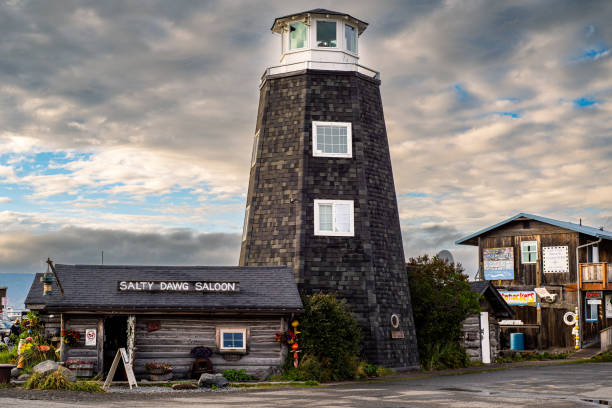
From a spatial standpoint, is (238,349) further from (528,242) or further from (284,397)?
(528,242)

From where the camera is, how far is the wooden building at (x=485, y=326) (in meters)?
34.3

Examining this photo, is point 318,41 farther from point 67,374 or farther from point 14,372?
point 14,372

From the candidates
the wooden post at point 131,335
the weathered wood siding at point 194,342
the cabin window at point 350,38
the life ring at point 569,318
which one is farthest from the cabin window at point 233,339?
the life ring at point 569,318

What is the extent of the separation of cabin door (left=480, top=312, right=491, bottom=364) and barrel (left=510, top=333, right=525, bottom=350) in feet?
24.4

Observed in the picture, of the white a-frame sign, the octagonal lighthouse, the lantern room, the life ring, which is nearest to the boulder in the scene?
the white a-frame sign

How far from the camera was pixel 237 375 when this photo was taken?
24234 mm

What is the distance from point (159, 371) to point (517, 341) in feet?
81.5

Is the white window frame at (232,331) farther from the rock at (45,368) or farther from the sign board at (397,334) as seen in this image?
the sign board at (397,334)

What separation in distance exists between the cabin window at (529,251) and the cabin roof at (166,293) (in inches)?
825

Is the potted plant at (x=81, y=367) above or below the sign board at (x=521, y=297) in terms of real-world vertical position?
below

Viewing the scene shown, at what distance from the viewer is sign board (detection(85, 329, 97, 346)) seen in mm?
23906

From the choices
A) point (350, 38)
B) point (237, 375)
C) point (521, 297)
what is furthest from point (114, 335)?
point (521, 297)

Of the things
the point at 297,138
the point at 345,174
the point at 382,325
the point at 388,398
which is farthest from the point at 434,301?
the point at 388,398

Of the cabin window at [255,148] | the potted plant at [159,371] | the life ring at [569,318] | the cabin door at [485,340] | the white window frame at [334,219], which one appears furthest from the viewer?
the life ring at [569,318]
